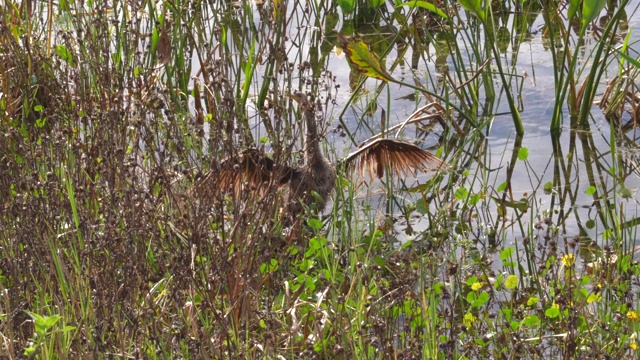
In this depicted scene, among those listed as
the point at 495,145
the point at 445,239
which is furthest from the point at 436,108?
the point at 445,239

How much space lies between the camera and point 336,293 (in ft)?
9.00

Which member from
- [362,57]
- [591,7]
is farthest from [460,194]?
[591,7]

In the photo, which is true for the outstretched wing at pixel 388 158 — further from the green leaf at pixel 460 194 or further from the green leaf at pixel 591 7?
the green leaf at pixel 591 7

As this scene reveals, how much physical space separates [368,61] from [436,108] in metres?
0.99

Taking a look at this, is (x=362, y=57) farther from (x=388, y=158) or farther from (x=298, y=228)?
(x=298, y=228)

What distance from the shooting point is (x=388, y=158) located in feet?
13.1

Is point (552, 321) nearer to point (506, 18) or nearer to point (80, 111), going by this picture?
point (80, 111)

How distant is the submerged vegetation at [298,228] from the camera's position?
259 cm

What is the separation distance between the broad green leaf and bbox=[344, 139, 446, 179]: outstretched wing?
0.33 metres

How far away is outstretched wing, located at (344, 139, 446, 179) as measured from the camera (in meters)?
3.91

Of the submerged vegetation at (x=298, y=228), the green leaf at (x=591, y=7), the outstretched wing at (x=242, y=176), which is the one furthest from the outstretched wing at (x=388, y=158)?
the green leaf at (x=591, y=7)

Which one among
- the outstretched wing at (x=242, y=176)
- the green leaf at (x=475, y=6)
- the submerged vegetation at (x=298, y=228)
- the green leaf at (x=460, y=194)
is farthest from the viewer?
the green leaf at (x=475, y=6)

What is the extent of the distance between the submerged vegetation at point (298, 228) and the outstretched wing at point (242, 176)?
0.14ft

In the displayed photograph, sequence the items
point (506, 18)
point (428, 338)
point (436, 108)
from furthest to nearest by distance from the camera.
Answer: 1. point (506, 18)
2. point (436, 108)
3. point (428, 338)
